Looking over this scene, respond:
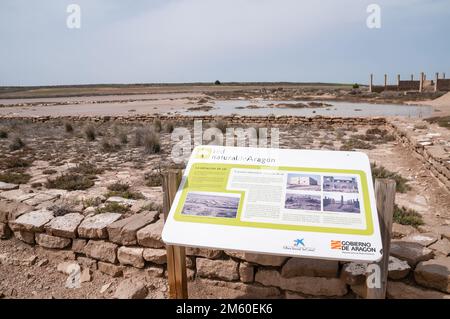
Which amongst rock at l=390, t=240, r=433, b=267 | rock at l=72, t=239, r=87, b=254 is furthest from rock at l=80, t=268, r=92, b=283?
rock at l=390, t=240, r=433, b=267

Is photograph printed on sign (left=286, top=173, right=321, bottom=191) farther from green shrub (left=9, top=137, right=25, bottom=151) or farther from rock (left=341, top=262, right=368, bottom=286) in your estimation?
green shrub (left=9, top=137, right=25, bottom=151)

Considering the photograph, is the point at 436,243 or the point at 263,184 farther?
the point at 436,243

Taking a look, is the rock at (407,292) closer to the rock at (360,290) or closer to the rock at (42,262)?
the rock at (360,290)

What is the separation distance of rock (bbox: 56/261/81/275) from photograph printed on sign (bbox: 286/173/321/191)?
272 centimetres

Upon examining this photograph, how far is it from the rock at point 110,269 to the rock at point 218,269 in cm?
93

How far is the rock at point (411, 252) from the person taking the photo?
3074 mm

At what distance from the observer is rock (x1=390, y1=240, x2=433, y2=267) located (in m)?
3.07

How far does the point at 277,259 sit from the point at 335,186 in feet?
3.33

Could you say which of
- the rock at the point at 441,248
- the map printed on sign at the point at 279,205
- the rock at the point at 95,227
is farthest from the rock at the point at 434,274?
the rock at the point at 95,227

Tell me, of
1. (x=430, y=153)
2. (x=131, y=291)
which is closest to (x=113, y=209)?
(x=131, y=291)

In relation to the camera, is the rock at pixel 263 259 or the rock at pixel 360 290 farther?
the rock at pixel 263 259

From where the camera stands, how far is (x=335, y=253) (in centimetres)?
234
